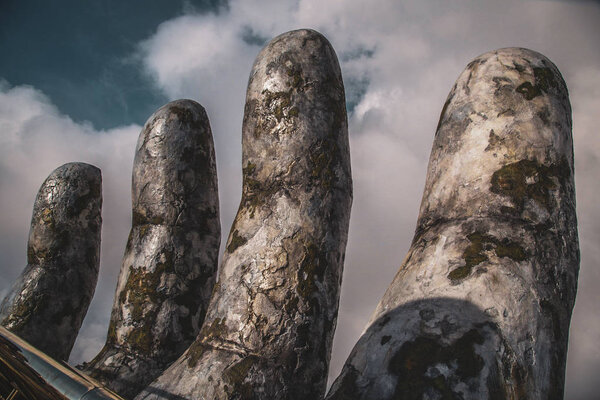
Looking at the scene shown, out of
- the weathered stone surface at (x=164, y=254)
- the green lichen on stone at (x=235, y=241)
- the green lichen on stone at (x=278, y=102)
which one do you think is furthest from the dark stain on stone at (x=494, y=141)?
the weathered stone surface at (x=164, y=254)

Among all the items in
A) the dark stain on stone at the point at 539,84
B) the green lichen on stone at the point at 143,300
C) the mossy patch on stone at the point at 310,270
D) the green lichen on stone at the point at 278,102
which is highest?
the dark stain on stone at the point at 539,84

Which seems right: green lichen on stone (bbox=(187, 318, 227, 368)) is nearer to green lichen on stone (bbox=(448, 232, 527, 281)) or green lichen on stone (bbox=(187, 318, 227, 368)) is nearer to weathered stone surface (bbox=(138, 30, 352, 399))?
weathered stone surface (bbox=(138, 30, 352, 399))

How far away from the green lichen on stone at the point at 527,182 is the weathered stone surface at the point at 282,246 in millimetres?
1300

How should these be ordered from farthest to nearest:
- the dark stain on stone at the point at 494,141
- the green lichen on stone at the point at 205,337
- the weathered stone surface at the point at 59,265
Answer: the weathered stone surface at the point at 59,265, the green lichen on stone at the point at 205,337, the dark stain on stone at the point at 494,141

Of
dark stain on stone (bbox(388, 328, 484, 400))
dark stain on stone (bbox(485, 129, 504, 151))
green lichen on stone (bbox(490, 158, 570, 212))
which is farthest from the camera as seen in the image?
dark stain on stone (bbox(485, 129, 504, 151))

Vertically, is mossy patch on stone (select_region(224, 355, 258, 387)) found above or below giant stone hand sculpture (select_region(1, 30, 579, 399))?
below

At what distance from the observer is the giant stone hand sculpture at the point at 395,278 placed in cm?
231

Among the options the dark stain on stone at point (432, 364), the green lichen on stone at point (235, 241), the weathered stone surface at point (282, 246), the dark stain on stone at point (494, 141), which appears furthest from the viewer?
the green lichen on stone at point (235, 241)

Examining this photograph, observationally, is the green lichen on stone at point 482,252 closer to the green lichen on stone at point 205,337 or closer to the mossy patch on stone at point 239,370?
the mossy patch on stone at point 239,370

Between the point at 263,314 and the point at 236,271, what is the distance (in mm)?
407

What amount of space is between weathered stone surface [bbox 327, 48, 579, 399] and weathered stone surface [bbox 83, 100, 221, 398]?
9.08ft

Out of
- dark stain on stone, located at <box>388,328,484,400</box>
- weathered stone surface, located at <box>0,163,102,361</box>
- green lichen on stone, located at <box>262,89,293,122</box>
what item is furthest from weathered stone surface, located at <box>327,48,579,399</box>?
weathered stone surface, located at <box>0,163,102,361</box>

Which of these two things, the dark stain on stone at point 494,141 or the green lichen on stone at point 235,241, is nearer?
the dark stain on stone at point 494,141

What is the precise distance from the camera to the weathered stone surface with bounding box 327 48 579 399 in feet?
7.26
